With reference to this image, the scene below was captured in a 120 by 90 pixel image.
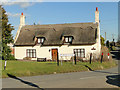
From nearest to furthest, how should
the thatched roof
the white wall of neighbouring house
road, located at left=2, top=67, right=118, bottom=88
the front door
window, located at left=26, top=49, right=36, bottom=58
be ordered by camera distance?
road, located at left=2, top=67, right=118, bottom=88
the white wall of neighbouring house
the thatched roof
the front door
window, located at left=26, top=49, right=36, bottom=58

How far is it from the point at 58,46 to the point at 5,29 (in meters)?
12.0

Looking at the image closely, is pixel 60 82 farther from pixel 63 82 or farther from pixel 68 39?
pixel 68 39

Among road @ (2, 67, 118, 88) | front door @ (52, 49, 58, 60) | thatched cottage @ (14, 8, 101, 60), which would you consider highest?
thatched cottage @ (14, 8, 101, 60)

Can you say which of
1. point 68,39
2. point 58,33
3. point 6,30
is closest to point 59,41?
point 68,39

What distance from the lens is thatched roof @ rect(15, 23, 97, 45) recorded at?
3184 centimetres

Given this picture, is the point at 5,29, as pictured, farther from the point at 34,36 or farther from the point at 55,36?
the point at 55,36

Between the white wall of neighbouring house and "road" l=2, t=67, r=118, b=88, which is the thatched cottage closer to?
the white wall of neighbouring house

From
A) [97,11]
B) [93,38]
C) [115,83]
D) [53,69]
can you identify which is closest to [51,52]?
[93,38]

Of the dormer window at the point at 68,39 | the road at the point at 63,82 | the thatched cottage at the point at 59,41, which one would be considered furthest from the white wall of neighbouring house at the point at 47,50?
the road at the point at 63,82

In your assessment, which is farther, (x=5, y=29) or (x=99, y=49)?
(x=5, y=29)

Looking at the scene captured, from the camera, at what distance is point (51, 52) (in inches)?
1294

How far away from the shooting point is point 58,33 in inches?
1331

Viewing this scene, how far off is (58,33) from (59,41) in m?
2.02

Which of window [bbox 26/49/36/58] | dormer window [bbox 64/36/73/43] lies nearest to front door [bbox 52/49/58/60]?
dormer window [bbox 64/36/73/43]
